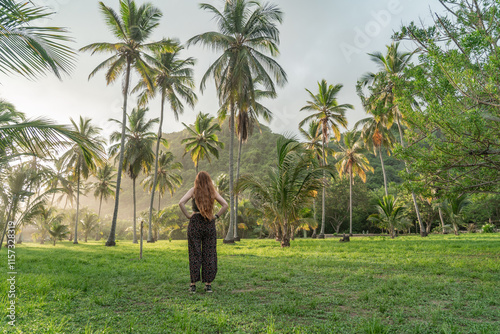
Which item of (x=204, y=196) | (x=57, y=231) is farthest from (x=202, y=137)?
(x=204, y=196)

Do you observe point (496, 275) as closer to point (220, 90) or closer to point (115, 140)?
point (220, 90)

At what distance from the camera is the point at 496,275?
5.20 m

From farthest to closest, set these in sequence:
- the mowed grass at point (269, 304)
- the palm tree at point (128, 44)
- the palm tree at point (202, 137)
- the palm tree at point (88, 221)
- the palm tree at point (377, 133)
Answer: the palm tree at point (88, 221), the palm tree at point (202, 137), the palm tree at point (377, 133), the palm tree at point (128, 44), the mowed grass at point (269, 304)

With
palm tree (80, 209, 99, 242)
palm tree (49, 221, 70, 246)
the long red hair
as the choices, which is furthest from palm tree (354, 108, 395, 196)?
palm tree (80, 209, 99, 242)

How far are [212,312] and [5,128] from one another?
3969mm

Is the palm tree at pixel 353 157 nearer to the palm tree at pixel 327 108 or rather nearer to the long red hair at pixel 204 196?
the palm tree at pixel 327 108

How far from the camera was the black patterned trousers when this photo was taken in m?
4.46

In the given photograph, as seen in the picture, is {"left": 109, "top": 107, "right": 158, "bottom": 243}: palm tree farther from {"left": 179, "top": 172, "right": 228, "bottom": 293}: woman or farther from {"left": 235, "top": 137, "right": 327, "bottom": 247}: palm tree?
{"left": 179, "top": 172, "right": 228, "bottom": 293}: woman

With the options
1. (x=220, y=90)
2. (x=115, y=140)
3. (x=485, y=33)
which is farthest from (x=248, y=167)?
(x=485, y=33)

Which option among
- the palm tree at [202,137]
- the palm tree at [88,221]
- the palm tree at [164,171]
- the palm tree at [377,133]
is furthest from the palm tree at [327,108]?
the palm tree at [88,221]

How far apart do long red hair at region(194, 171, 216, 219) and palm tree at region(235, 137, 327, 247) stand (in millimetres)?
8418

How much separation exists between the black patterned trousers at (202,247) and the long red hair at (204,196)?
14 cm

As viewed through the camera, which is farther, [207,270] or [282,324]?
[207,270]

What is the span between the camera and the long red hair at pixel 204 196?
4.54 m
